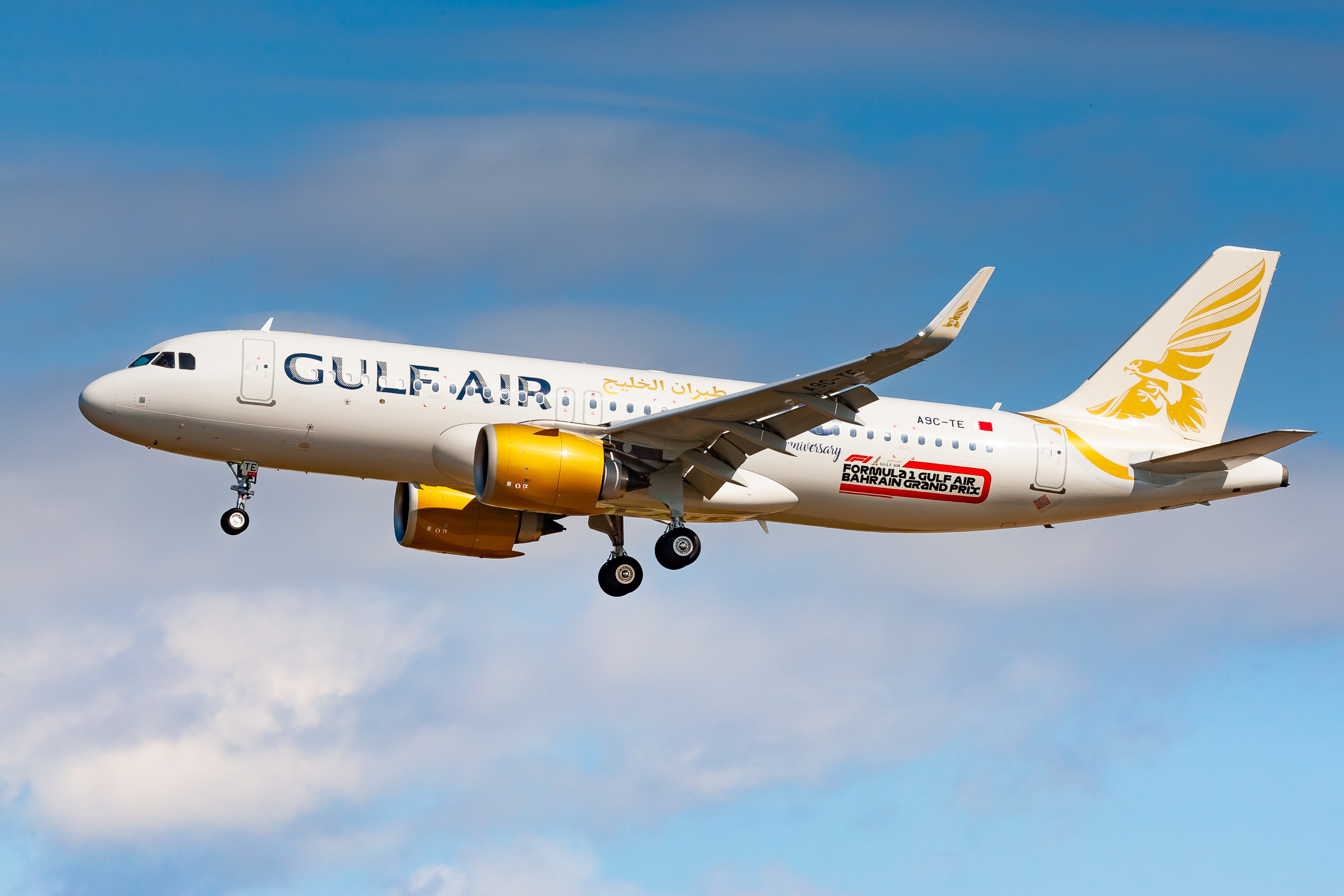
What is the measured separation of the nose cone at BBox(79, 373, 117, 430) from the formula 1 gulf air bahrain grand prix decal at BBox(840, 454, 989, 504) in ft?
51.1

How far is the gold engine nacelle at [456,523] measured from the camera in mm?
37312

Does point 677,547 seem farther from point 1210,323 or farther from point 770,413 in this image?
point 1210,323

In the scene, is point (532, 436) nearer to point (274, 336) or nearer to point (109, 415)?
point (274, 336)

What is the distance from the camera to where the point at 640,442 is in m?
33.0

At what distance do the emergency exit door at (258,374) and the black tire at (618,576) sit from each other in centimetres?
892

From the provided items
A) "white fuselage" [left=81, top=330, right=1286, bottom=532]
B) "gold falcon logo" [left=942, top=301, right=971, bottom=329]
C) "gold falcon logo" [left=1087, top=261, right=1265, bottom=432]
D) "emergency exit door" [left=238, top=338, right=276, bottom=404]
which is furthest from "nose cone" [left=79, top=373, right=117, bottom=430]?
"gold falcon logo" [left=1087, top=261, right=1265, bottom=432]

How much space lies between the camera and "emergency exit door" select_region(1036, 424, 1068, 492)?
37000mm

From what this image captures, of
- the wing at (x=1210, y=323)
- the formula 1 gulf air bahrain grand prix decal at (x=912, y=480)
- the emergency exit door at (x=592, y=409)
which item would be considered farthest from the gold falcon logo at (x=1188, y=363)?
the emergency exit door at (x=592, y=409)

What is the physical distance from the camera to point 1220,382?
40.8 meters

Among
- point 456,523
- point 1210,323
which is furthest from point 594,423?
point 1210,323

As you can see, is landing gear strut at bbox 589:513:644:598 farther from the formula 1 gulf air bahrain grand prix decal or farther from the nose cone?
the nose cone

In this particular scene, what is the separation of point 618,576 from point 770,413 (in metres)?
6.79

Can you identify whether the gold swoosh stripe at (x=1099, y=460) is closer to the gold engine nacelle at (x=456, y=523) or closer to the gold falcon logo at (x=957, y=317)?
the gold falcon logo at (x=957, y=317)

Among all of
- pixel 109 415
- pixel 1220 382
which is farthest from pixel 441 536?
pixel 1220 382
